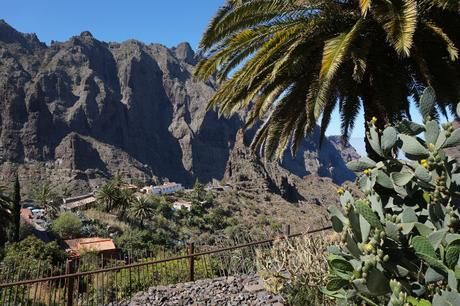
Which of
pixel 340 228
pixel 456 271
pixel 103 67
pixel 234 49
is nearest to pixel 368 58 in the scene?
pixel 234 49

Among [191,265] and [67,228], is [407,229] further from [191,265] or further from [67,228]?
[67,228]

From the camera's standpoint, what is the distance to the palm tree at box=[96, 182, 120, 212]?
2542 inches

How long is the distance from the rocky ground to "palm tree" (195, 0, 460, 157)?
→ 2.94m

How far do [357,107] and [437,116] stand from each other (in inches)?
66.2

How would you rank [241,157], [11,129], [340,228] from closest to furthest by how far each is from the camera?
[340,228] → [241,157] → [11,129]

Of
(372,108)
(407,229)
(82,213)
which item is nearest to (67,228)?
(82,213)

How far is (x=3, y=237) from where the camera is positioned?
4034 centimetres

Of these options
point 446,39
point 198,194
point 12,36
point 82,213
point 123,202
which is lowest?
point 446,39

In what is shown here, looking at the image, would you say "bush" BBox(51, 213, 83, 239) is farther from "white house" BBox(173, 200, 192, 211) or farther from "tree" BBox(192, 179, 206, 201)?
"tree" BBox(192, 179, 206, 201)

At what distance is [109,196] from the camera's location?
64.8 metres

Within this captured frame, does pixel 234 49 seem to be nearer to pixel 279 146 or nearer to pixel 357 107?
pixel 279 146

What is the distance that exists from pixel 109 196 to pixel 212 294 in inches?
2378

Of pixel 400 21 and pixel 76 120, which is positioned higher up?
pixel 76 120

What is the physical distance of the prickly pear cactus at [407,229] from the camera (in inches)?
98.0
